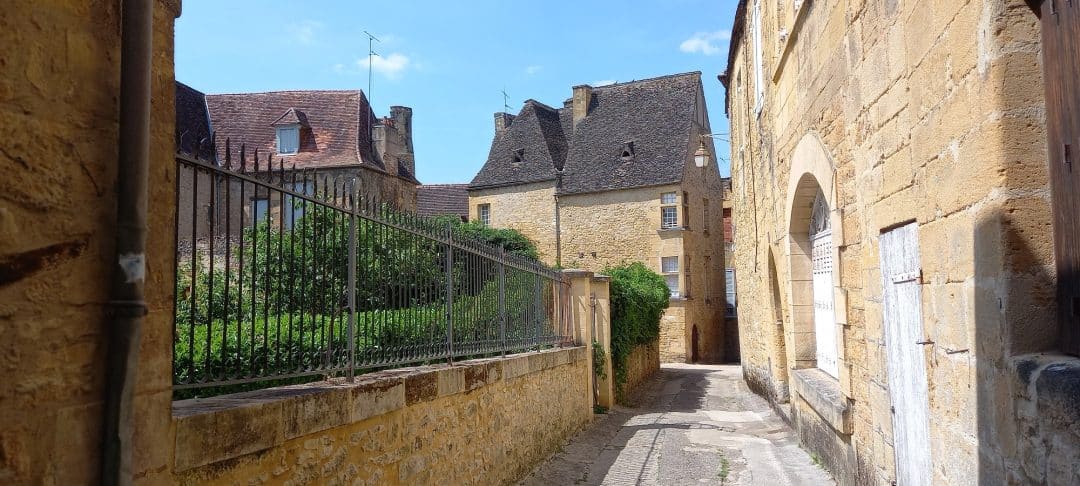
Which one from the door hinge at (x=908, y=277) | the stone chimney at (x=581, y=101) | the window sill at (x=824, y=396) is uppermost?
the stone chimney at (x=581, y=101)

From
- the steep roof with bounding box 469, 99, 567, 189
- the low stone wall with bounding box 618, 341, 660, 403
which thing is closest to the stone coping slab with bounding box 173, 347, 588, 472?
the low stone wall with bounding box 618, 341, 660, 403

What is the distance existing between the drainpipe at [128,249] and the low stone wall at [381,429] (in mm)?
335

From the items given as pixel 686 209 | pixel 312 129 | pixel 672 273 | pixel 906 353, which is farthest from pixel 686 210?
pixel 906 353

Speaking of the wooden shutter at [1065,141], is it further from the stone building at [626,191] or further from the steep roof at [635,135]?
the steep roof at [635,135]

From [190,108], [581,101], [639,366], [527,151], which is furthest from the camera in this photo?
[581,101]

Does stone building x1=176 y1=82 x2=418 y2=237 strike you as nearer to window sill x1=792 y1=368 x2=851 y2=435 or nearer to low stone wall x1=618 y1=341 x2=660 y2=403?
low stone wall x1=618 y1=341 x2=660 y2=403

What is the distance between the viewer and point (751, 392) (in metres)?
15.2

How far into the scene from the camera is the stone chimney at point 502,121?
1294 inches

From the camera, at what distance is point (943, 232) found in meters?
3.88

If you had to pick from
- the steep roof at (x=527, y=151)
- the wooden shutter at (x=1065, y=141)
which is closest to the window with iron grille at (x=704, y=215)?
the steep roof at (x=527, y=151)

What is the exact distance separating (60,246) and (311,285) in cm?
178

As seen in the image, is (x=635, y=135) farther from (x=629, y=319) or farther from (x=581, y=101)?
(x=629, y=319)

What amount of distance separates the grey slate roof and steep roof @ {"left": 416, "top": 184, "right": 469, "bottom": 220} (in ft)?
16.6

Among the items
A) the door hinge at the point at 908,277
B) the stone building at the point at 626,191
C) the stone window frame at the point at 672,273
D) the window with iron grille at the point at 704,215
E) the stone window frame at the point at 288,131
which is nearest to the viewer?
the door hinge at the point at 908,277
